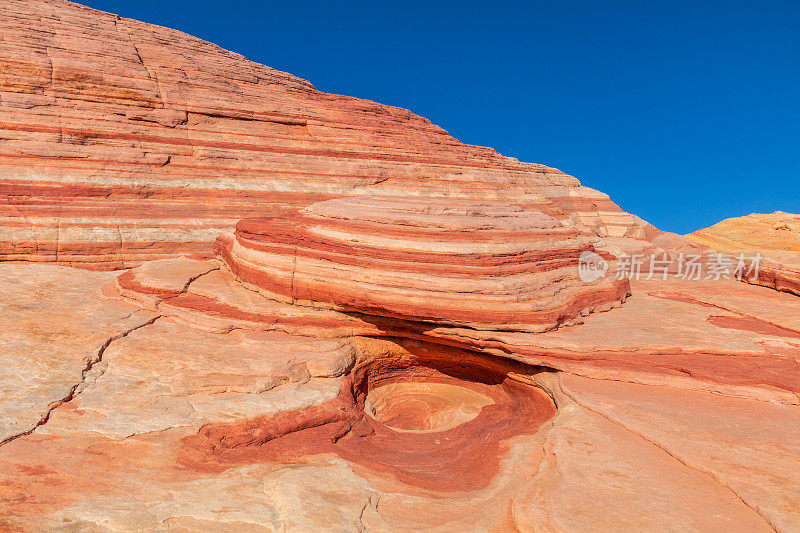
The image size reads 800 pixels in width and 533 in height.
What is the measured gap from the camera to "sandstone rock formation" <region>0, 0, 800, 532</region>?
369 cm

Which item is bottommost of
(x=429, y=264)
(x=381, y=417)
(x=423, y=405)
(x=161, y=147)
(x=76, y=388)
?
(x=381, y=417)

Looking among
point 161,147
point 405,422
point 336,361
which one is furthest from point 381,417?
point 161,147

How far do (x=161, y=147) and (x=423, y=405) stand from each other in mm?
10439

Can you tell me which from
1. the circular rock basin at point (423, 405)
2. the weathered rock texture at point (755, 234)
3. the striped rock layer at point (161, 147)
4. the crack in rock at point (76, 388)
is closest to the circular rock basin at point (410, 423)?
the circular rock basin at point (423, 405)

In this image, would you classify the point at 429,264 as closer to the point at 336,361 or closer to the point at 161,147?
the point at 336,361

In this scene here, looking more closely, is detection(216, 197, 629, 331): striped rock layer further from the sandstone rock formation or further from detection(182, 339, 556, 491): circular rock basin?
detection(182, 339, 556, 491): circular rock basin

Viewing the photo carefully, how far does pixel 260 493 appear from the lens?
12.2 ft

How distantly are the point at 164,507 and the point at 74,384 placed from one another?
96.8 inches

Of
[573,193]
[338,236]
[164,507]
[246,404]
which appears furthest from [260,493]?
[573,193]

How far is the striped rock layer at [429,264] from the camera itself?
6480 mm

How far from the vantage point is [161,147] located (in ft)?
43.2

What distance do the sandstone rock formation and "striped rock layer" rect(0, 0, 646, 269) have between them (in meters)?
0.08

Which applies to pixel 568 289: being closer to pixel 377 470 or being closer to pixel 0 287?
pixel 377 470

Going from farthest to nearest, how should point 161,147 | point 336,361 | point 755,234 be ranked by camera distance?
point 755,234, point 161,147, point 336,361
